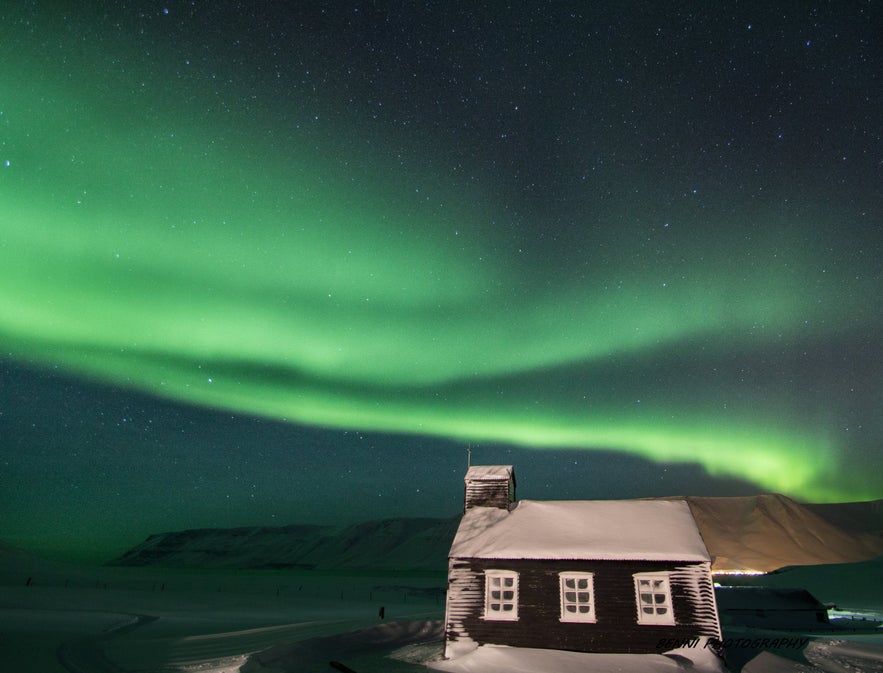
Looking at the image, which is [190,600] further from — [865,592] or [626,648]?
[865,592]

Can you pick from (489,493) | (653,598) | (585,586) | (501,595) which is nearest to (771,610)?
(653,598)

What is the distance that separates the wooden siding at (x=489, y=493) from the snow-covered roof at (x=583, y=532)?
13.9 inches

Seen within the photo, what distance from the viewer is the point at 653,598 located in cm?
1944

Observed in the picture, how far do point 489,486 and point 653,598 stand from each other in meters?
7.79

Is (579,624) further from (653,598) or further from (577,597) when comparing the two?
(653,598)

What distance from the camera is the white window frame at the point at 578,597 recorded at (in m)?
19.7

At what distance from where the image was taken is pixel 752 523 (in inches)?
7692

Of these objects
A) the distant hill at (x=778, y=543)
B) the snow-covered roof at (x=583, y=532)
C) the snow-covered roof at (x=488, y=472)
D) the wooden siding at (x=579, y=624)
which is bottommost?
the wooden siding at (x=579, y=624)

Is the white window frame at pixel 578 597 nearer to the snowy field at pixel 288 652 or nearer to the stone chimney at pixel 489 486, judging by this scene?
the snowy field at pixel 288 652

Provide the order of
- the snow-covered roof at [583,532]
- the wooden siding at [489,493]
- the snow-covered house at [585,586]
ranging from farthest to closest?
the wooden siding at [489,493], the snow-covered roof at [583,532], the snow-covered house at [585,586]

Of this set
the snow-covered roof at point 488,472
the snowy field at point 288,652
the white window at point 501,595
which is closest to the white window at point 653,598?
the snowy field at point 288,652

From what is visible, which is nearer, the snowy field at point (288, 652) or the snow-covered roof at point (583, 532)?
the snowy field at point (288, 652)

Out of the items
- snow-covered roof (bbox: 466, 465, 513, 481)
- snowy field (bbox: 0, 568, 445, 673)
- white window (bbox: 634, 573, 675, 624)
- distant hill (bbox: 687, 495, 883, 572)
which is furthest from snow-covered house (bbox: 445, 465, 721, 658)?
distant hill (bbox: 687, 495, 883, 572)

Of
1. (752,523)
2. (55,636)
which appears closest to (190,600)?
(55,636)
